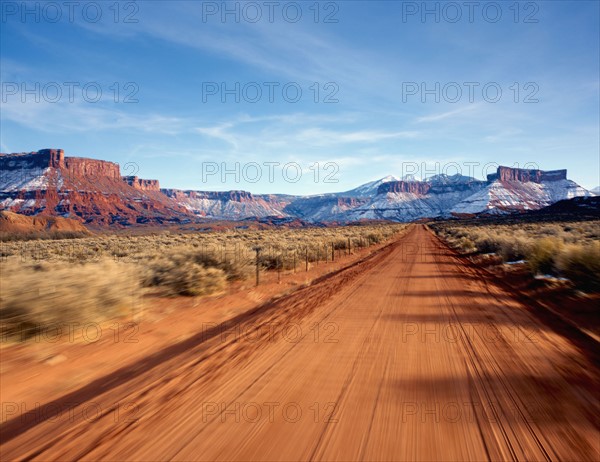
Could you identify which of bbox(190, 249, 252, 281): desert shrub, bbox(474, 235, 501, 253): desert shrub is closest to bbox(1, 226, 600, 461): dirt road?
bbox(190, 249, 252, 281): desert shrub

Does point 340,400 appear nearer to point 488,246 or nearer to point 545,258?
point 545,258

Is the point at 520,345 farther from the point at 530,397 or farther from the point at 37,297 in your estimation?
the point at 37,297

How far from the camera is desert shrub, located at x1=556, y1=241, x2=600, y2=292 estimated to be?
8039mm

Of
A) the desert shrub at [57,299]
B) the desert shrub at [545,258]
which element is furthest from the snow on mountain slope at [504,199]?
the desert shrub at [57,299]

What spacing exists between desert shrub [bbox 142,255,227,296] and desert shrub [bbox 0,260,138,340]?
172cm

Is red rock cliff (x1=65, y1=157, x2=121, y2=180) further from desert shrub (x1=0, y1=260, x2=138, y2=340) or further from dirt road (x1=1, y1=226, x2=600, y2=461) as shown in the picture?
dirt road (x1=1, y1=226, x2=600, y2=461)

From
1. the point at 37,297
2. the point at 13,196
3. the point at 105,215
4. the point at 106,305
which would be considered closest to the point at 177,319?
the point at 106,305

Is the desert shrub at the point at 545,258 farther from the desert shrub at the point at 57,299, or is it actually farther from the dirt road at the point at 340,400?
Result: the desert shrub at the point at 57,299

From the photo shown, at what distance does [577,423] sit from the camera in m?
2.96

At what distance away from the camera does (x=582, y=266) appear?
869 centimetres

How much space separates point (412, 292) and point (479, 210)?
572 ft

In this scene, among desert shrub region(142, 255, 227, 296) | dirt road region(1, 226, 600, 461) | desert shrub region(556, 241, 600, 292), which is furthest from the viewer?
desert shrub region(142, 255, 227, 296)

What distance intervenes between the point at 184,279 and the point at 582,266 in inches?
406

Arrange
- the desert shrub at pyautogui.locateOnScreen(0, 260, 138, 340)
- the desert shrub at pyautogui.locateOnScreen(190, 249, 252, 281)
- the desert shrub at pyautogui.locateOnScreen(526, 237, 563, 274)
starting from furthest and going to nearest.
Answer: the desert shrub at pyautogui.locateOnScreen(190, 249, 252, 281)
the desert shrub at pyautogui.locateOnScreen(526, 237, 563, 274)
the desert shrub at pyautogui.locateOnScreen(0, 260, 138, 340)
